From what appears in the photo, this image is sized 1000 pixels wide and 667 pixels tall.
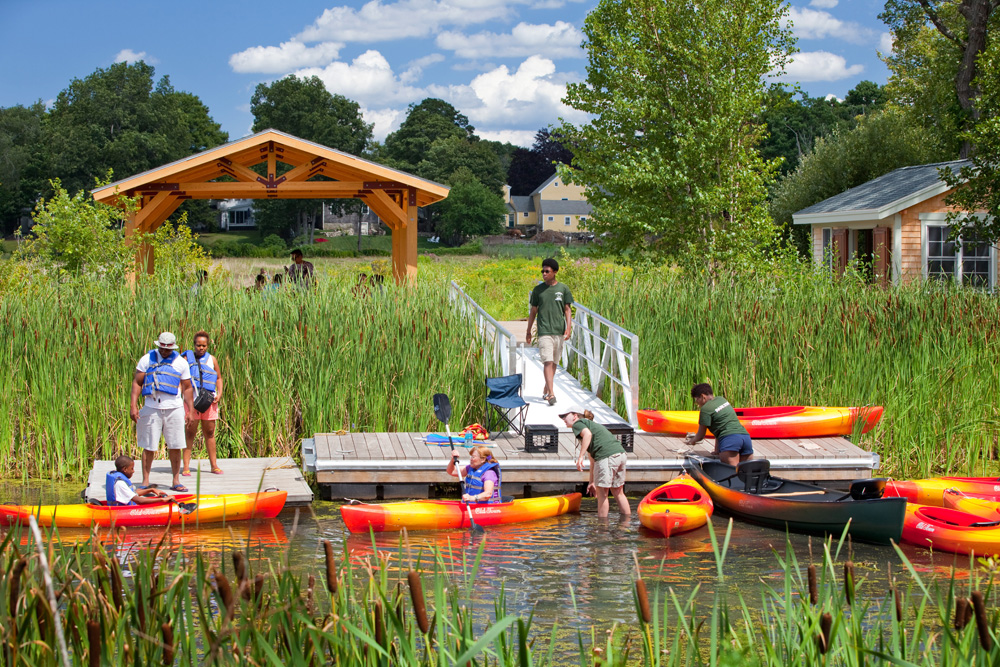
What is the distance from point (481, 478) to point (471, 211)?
230 ft

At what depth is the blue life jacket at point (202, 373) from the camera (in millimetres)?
10734

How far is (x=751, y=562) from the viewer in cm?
878

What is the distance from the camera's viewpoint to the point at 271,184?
1825 cm

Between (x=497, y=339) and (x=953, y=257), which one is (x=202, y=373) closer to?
(x=497, y=339)

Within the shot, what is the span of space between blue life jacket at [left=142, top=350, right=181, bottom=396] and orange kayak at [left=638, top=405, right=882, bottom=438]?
5668 mm

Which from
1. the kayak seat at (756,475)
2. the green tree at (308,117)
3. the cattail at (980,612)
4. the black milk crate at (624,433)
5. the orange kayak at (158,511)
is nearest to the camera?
the cattail at (980,612)

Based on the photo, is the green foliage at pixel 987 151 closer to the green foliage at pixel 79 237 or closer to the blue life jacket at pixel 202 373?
the blue life jacket at pixel 202 373

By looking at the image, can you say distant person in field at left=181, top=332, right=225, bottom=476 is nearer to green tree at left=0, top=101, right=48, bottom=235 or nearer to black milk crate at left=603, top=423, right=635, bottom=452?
black milk crate at left=603, top=423, right=635, bottom=452

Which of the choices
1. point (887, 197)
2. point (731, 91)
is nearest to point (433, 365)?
point (731, 91)

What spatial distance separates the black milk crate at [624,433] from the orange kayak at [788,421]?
1.03m

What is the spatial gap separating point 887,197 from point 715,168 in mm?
5648

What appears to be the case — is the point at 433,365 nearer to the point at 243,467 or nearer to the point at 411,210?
the point at 243,467

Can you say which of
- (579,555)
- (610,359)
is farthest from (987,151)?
(579,555)

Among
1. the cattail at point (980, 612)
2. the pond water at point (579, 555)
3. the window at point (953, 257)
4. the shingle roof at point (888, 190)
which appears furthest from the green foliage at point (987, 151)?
the cattail at point (980, 612)
